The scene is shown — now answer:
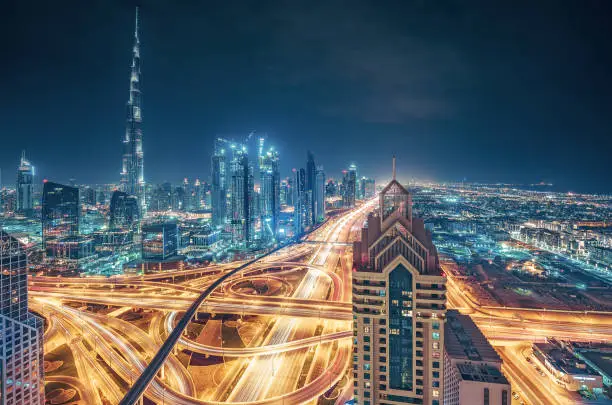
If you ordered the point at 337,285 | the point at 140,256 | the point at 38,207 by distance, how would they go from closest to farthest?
the point at 337,285 < the point at 140,256 < the point at 38,207

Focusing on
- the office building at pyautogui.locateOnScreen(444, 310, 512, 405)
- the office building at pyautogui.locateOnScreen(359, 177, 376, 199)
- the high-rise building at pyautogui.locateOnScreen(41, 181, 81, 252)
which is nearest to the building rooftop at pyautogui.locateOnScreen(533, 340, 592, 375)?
the office building at pyautogui.locateOnScreen(444, 310, 512, 405)

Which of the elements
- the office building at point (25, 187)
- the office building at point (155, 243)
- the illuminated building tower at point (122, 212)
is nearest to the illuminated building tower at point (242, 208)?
the office building at point (155, 243)

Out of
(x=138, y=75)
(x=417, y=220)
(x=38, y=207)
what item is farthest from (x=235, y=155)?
(x=417, y=220)

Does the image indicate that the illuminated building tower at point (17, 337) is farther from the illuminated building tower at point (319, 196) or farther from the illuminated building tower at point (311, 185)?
the illuminated building tower at point (319, 196)

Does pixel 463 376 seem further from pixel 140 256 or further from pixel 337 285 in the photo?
pixel 140 256

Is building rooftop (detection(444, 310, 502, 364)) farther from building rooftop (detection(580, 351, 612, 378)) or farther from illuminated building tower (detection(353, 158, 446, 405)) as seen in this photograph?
building rooftop (detection(580, 351, 612, 378))

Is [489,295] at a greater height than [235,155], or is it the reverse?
[235,155]
